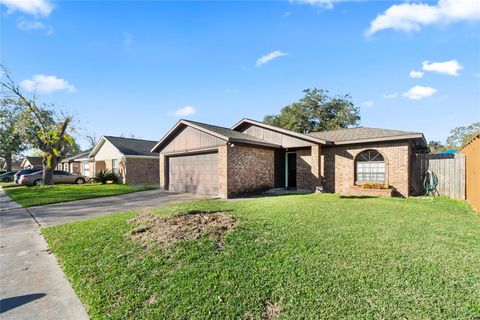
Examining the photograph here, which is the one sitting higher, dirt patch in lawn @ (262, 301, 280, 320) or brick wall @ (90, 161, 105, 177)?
brick wall @ (90, 161, 105, 177)

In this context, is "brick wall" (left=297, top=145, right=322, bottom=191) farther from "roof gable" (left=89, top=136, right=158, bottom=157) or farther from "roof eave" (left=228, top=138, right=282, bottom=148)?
"roof gable" (left=89, top=136, right=158, bottom=157)

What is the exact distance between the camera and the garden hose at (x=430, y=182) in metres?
12.1

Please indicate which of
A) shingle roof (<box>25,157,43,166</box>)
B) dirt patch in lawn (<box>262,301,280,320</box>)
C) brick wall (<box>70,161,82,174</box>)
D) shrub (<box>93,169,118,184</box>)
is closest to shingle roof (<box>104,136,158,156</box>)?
shrub (<box>93,169,118,184</box>)

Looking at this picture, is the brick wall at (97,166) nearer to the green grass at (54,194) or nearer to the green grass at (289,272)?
the green grass at (54,194)

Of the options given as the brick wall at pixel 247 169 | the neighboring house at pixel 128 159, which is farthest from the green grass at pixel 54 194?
the brick wall at pixel 247 169

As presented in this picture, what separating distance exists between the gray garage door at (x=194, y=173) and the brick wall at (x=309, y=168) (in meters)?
4.75

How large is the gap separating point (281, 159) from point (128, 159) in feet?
45.9

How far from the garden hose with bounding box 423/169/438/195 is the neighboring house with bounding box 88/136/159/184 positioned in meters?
20.1

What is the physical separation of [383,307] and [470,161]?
10.2 meters

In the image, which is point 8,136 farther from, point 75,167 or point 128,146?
point 128,146

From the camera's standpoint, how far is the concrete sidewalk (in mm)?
3238

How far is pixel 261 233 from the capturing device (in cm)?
530

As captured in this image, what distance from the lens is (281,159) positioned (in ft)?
50.5

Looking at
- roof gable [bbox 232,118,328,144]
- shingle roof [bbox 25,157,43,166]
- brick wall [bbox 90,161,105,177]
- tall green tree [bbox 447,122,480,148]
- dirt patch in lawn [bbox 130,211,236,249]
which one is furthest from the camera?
shingle roof [bbox 25,157,43,166]
